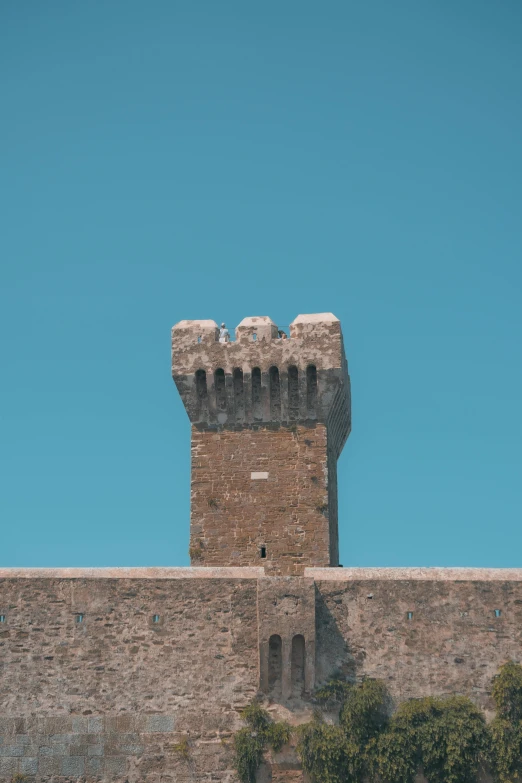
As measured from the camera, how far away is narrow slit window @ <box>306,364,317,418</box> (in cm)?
3891

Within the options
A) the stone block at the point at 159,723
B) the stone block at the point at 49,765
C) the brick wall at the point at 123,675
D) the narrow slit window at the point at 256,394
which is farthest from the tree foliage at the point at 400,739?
the narrow slit window at the point at 256,394

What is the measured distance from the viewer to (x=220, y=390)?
129ft

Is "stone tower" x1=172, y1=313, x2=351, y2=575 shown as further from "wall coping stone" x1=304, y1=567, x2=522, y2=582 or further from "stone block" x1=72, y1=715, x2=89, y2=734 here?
"stone block" x1=72, y1=715, x2=89, y2=734

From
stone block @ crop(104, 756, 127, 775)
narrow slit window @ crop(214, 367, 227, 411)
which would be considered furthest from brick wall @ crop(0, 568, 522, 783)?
narrow slit window @ crop(214, 367, 227, 411)

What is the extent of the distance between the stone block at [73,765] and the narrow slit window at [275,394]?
9622mm

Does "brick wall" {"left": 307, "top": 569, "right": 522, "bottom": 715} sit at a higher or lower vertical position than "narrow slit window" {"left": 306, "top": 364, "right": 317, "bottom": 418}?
lower

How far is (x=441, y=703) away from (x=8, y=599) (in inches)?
386

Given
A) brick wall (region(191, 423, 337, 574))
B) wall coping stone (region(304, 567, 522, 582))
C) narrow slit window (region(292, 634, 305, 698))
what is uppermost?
brick wall (region(191, 423, 337, 574))

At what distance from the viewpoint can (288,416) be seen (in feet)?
128

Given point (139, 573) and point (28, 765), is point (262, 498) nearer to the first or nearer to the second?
point (139, 573)

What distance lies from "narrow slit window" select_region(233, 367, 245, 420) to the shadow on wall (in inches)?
235

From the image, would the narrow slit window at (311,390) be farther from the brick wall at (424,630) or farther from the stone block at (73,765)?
the stone block at (73,765)

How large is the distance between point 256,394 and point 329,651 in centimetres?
728

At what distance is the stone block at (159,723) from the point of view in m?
34.4
